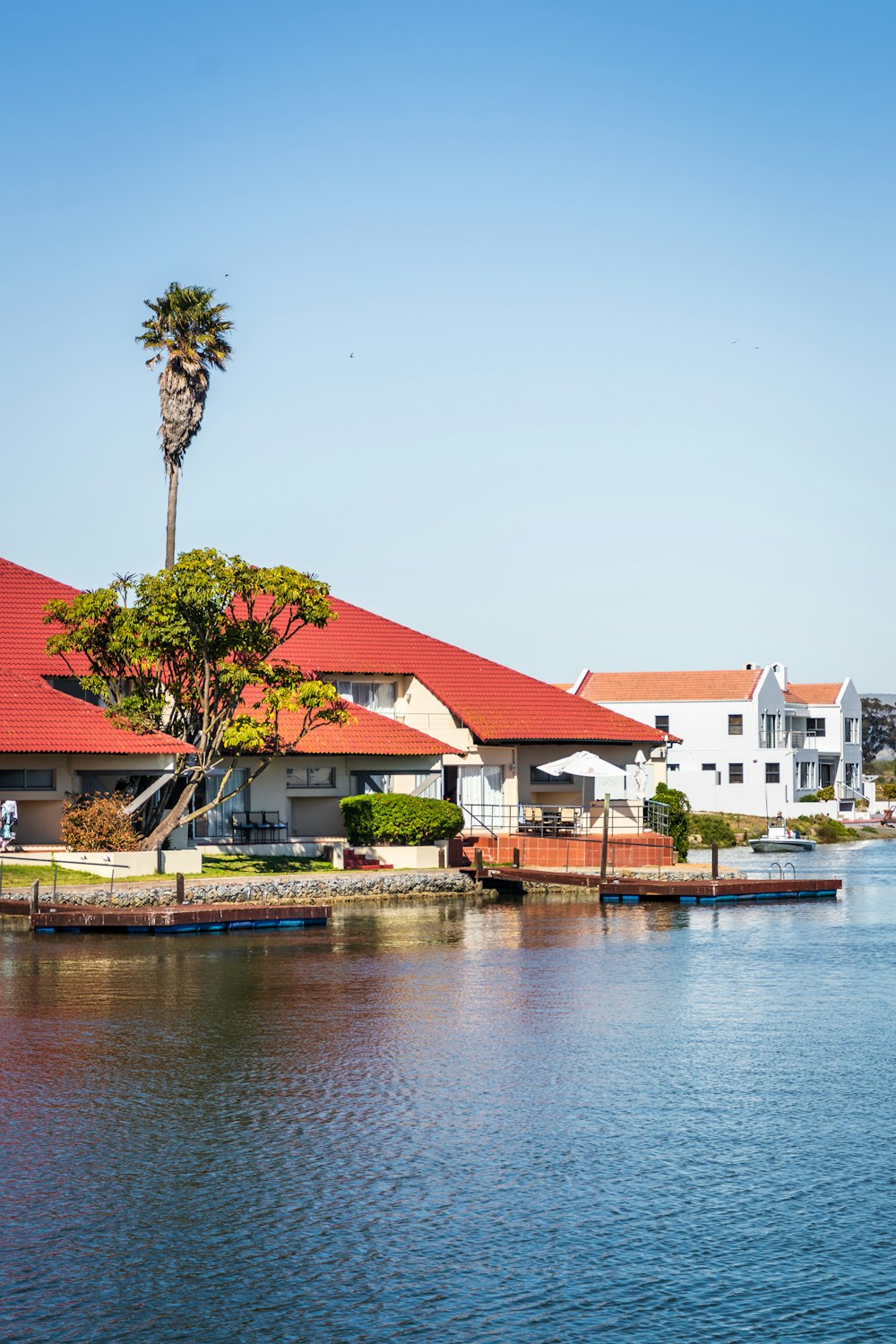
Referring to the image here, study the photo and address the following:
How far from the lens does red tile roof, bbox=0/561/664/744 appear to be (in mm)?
53531

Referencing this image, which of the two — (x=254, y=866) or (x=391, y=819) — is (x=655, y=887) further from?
(x=254, y=866)

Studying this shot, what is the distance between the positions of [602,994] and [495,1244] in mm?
14516

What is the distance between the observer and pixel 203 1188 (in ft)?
53.0

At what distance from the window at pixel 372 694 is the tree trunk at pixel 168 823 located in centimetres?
1252

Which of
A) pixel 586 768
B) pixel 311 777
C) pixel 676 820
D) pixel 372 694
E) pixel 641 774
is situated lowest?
pixel 676 820

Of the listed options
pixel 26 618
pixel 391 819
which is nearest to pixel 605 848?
pixel 391 819

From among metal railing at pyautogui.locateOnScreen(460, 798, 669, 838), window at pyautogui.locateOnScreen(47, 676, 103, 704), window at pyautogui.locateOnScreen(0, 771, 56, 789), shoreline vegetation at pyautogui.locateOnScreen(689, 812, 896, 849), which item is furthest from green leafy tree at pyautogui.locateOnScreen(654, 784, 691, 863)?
shoreline vegetation at pyautogui.locateOnScreen(689, 812, 896, 849)

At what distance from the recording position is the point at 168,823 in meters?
44.5

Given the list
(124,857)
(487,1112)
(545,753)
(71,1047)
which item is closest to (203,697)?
(124,857)

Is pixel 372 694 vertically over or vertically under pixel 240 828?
over

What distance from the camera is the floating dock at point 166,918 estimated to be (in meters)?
37.4

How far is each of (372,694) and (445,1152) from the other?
40.2 meters

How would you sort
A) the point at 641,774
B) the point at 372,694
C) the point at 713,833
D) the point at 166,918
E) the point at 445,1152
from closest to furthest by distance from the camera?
the point at 445,1152 → the point at 166,918 → the point at 641,774 → the point at 372,694 → the point at 713,833

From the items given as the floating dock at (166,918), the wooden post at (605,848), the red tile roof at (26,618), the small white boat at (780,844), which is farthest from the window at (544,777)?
the small white boat at (780,844)
